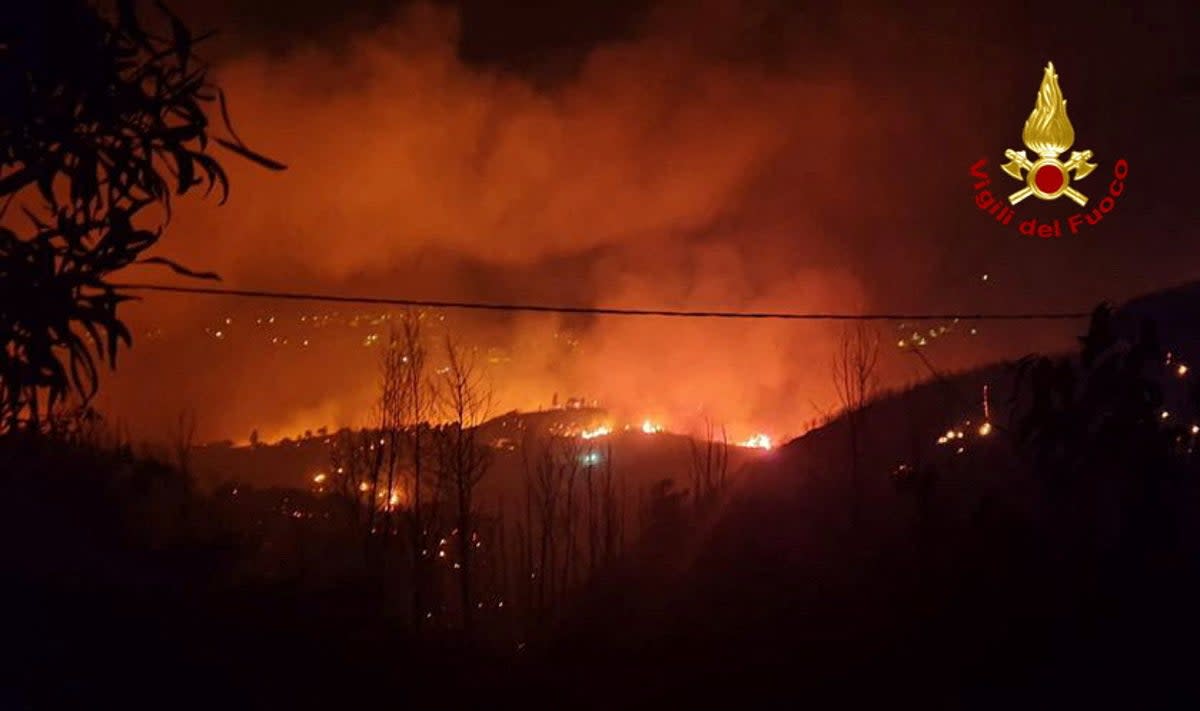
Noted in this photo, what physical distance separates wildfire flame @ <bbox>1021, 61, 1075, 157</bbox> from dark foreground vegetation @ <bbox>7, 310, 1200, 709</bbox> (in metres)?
2.99

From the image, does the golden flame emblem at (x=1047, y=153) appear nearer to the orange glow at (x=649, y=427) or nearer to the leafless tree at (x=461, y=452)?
the leafless tree at (x=461, y=452)

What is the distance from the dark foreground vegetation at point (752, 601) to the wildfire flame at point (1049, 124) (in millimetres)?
2992

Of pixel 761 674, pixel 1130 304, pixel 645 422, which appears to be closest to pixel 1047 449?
pixel 761 674

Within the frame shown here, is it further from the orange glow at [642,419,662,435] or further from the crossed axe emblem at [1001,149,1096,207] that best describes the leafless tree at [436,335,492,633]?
the orange glow at [642,419,662,435]

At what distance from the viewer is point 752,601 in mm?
11219

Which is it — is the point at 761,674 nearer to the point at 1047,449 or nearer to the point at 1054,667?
the point at 1054,667

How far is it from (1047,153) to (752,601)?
6.46 metres

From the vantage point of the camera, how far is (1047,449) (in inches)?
357

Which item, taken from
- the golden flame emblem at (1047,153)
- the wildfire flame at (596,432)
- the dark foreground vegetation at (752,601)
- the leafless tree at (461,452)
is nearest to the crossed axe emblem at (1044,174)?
the golden flame emblem at (1047,153)

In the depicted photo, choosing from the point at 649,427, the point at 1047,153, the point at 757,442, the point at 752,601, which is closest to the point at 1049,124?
the point at 1047,153

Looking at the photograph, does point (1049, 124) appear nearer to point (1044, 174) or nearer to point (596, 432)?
point (1044, 174)

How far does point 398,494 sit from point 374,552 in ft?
12.0

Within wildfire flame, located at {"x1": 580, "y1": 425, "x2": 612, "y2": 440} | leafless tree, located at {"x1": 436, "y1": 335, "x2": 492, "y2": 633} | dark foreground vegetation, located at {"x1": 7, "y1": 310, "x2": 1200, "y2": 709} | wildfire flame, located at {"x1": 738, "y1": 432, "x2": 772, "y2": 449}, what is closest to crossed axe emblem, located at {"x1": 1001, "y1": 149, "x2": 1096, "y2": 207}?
dark foreground vegetation, located at {"x1": 7, "y1": 310, "x2": 1200, "y2": 709}

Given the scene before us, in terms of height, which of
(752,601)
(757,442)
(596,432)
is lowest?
(752,601)
